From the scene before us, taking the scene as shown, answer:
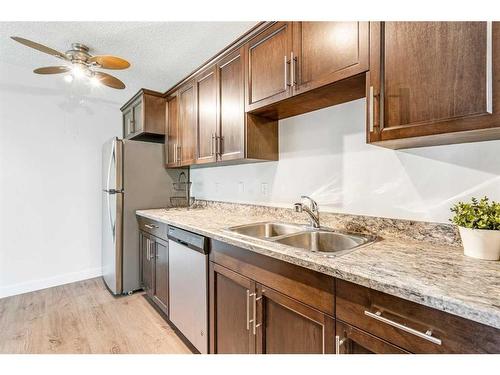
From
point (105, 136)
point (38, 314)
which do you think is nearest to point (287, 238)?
point (38, 314)

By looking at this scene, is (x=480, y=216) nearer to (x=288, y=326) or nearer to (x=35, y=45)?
(x=288, y=326)

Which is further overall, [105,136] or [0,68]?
[105,136]

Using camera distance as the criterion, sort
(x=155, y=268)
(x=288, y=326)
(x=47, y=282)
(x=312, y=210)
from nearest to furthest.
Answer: (x=288, y=326) → (x=312, y=210) → (x=155, y=268) → (x=47, y=282)

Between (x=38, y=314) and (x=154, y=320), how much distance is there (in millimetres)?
1120

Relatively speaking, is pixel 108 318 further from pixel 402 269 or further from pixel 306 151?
pixel 402 269

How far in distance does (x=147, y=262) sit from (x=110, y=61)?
1.83m

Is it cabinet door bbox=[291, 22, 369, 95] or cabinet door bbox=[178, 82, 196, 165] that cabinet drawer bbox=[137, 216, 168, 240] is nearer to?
cabinet door bbox=[178, 82, 196, 165]

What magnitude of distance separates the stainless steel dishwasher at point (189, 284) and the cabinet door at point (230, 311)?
0.27ft

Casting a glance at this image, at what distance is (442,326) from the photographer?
677mm

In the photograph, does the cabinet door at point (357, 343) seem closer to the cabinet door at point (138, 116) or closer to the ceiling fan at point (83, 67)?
the ceiling fan at point (83, 67)

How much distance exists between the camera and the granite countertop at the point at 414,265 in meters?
0.65

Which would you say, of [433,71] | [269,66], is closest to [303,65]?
[269,66]

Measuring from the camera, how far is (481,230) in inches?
36.4

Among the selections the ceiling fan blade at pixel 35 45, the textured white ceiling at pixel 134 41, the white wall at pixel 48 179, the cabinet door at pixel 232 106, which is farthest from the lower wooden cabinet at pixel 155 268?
the textured white ceiling at pixel 134 41
